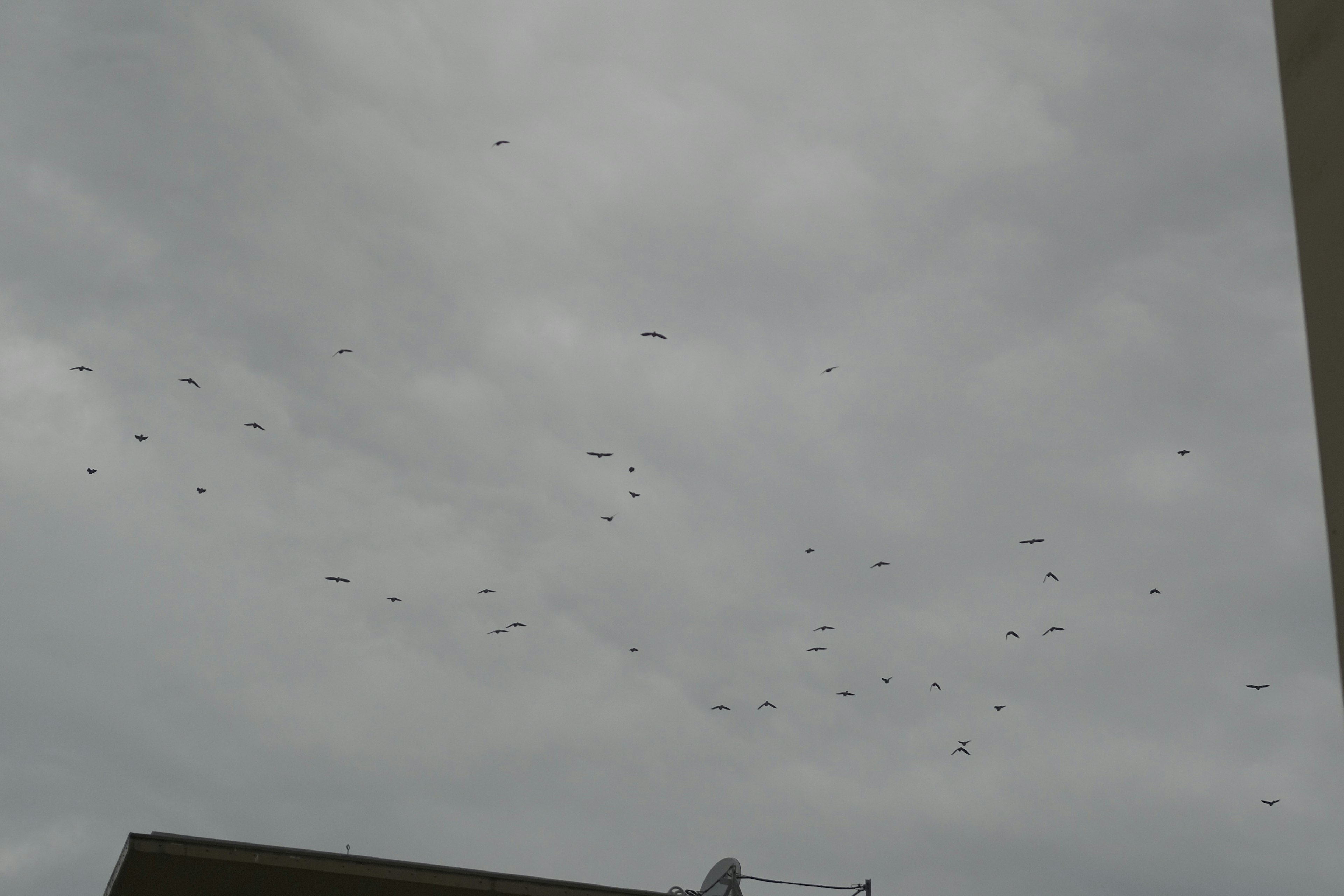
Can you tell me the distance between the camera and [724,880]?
76.9ft

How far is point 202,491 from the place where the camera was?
32562 millimetres

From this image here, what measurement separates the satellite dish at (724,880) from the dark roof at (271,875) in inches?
233

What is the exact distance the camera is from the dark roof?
55.1 ft

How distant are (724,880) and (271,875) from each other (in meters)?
9.73

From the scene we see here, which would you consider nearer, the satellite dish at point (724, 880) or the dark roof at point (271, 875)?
the dark roof at point (271, 875)

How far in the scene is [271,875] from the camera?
17328 millimetres

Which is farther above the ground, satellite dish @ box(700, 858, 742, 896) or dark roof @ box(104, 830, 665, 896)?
satellite dish @ box(700, 858, 742, 896)

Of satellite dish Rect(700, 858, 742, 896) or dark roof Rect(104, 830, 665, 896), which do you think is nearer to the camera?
dark roof Rect(104, 830, 665, 896)

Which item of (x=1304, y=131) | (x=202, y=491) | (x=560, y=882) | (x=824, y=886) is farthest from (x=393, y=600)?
(x=1304, y=131)

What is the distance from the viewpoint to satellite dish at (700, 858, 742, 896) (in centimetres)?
2322

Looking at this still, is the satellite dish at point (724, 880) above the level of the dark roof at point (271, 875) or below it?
above

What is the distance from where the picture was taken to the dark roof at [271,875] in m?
16.8

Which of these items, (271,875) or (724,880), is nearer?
(271,875)

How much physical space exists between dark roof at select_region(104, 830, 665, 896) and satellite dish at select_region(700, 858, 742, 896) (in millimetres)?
5925
